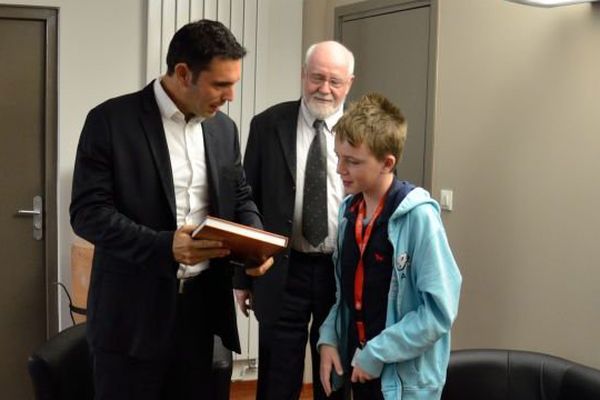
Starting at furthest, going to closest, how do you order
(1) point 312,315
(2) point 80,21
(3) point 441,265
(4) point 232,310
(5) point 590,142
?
(2) point 80,21 < (5) point 590,142 < (1) point 312,315 < (4) point 232,310 < (3) point 441,265

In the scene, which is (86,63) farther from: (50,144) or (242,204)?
(242,204)

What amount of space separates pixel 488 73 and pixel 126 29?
1.88 meters

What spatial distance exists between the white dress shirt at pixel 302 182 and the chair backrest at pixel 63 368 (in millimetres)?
772

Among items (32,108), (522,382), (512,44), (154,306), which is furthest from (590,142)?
(32,108)

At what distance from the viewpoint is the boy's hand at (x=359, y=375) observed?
1.67m

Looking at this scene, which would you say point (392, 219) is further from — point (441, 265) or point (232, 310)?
point (232, 310)

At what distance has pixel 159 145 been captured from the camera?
5.68 feet

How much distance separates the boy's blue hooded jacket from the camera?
5.22 feet

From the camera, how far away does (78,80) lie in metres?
3.60

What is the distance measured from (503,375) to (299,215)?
92cm

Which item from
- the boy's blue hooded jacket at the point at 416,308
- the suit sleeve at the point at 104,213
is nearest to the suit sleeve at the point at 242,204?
the suit sleeve at the point at 104,213

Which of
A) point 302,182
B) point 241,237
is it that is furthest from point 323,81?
point 241,237

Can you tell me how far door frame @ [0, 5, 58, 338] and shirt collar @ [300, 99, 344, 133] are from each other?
1.76 m

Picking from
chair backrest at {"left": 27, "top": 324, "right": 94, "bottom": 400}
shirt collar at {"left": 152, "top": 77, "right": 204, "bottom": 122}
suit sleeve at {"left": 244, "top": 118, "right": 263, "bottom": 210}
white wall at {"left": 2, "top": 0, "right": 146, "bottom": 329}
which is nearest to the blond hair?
shirt collar at {"left": 152, "top": 77, "right": 204, "bottom": 122}
